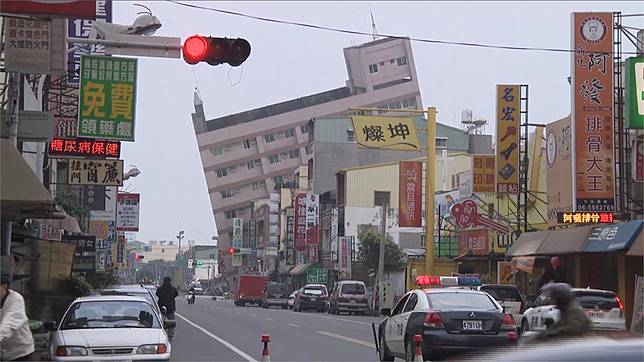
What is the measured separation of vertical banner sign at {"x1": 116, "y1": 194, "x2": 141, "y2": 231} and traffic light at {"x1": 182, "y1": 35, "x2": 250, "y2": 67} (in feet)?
169

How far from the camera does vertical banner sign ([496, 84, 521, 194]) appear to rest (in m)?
36.6

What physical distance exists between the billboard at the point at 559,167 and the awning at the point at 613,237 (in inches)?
194

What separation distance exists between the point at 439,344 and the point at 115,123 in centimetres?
870

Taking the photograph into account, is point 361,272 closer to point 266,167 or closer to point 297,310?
point 297,310

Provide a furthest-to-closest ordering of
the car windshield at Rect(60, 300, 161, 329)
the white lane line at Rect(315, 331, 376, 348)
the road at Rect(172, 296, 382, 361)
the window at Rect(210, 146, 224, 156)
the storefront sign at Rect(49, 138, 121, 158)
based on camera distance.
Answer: the window at Rect(210, 146, 224, 156), the storefront sign at Rect(49, 138, 121, 158), the white lane line at Rect(315, 331, 376, 348), the road at Rect(172, 296, 382, 361), the car windshield at Rect(60, 300, 161, 329)

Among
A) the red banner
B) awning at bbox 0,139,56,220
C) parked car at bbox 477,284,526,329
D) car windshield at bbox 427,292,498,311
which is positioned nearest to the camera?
awning at bbox 0,139,56,220

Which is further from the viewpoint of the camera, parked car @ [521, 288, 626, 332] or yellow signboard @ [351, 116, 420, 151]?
yellow signboard @ [351, 116, 420, 151]

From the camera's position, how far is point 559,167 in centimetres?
3697

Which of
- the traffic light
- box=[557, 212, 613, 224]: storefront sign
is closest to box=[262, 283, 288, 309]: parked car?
box=[557, 212, 613, 224]: storefront sign

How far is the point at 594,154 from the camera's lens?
29.7 m

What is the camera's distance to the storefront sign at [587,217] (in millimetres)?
30914

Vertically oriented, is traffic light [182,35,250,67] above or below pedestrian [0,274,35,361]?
above

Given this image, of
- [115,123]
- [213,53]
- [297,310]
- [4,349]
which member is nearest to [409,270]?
[297,310]

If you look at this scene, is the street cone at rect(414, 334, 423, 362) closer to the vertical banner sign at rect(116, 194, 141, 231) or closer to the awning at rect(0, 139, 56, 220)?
the awning at rect(0, 139, 56, 220)
